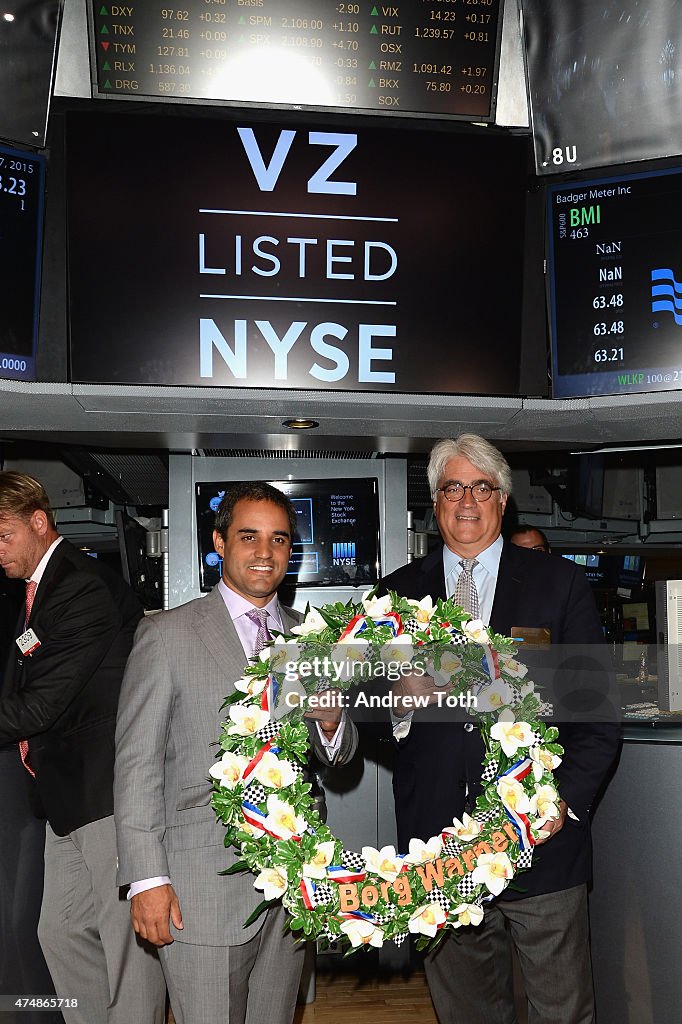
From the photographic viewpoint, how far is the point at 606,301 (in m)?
3.07

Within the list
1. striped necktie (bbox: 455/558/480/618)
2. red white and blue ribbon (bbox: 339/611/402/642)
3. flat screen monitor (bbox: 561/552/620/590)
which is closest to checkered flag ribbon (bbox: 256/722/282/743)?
red white and blue ribbon (bbox: 339/611/402/642)

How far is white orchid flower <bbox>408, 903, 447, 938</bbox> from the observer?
1934 mm

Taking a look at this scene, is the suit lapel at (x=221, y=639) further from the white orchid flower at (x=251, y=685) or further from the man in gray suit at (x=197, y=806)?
the white orchid flower at (x=251, y=685)

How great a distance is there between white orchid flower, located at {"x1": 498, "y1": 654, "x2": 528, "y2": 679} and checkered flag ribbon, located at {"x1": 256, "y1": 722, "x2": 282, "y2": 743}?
0.51 metres

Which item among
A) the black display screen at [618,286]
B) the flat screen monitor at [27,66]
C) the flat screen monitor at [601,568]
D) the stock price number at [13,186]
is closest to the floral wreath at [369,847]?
the black display screen at [618,286]

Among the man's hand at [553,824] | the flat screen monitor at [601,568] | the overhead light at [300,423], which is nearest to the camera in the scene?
the man's hand at [553,824]

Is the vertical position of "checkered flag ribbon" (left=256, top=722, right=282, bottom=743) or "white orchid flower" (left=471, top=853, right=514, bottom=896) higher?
"checkered flag ribbon" (left=256, top=722, right=282, bottom=743)

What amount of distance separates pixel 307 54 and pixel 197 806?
2406 millimetres

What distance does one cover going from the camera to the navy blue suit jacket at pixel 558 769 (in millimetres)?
2357

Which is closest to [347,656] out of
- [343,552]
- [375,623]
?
[375,623]

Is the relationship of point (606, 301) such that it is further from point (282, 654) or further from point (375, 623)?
point (282, 654)

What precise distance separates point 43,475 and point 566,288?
3523mm

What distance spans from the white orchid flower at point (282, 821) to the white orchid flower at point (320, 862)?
6cm

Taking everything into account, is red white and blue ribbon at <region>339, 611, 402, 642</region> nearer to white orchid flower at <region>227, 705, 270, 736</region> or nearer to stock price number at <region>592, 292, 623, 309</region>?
white orchid flower at <region>227, 705, 270, 736</region>
